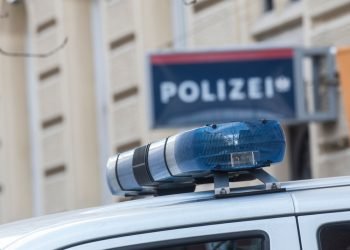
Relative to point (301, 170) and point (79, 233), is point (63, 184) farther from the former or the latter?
point (79, 233)

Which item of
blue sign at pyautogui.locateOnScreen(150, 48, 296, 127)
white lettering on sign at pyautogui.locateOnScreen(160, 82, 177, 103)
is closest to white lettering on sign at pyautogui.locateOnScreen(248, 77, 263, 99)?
blue sign at pyautogui.locateOnScreen(150, 48, 296, 127)

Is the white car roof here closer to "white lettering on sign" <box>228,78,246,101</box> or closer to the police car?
the police car

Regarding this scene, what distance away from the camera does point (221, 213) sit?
288 centimetres

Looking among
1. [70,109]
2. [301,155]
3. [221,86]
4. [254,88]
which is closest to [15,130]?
[70,109]

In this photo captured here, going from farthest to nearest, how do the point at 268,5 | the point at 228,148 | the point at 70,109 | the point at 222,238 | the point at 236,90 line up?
the point at 70,109
the point at 268,5
the point at 236,90
the point at 228,148
the point at 222,238

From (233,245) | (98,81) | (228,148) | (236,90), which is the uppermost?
(98,81)

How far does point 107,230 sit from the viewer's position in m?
2.84

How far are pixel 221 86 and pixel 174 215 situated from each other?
6795 mm

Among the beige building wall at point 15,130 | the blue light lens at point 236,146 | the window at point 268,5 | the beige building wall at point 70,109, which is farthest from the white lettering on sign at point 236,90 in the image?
the blue light lens at point 236,146

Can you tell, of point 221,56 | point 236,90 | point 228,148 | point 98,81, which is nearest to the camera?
point 228,148

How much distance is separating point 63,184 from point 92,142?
680 mm

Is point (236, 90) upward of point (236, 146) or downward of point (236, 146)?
upward

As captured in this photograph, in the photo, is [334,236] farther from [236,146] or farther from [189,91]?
[189,91]

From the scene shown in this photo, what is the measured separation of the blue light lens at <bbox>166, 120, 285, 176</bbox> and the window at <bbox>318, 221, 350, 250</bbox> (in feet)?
0.80
